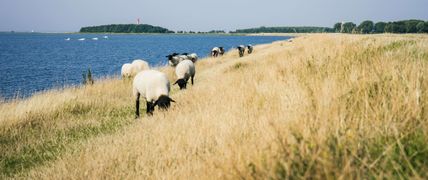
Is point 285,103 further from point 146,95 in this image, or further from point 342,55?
point 146,95

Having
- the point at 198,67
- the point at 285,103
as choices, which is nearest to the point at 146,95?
the point at 285,103

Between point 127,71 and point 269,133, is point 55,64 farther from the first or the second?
point 269,133

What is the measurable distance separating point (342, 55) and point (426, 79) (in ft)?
11.9

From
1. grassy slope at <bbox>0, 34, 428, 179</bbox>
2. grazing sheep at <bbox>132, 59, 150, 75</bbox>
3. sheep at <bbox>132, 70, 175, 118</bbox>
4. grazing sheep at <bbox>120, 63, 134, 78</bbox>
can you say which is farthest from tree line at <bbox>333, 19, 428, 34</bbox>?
grazing sheep at <bbox>120, 63, 134, 78</bbox>

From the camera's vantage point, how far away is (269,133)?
139 inches

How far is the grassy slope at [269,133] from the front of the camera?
2.69 metres

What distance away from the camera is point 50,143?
25.5 ft

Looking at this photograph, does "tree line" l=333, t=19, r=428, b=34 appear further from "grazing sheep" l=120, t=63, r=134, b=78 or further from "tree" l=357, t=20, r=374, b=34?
"grazing sheep" l=120, t=63, r=134, b=78

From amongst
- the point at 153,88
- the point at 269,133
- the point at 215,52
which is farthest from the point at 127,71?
the point at 215,52

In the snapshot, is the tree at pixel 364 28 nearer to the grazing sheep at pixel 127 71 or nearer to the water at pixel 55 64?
the grazing sheep at pixel 127 71

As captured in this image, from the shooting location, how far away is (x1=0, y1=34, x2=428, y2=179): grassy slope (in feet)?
8.81

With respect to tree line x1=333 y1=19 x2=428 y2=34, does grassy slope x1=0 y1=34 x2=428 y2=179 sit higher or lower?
lower

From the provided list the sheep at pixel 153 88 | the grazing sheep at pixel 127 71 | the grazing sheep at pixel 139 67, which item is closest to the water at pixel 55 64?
the grazing sheep at pixel 127 71

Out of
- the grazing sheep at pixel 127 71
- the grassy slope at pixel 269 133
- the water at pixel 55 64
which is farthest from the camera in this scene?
the water at pixel 55 64
